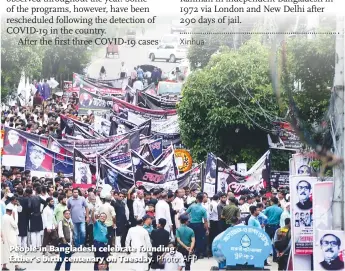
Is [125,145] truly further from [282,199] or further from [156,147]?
[282,199]

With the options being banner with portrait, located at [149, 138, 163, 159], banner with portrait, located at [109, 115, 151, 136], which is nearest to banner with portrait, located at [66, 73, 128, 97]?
banner with portrait, located at [109, 115, 151, 136]

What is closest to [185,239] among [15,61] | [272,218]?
[272,218]

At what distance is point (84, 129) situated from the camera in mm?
28938

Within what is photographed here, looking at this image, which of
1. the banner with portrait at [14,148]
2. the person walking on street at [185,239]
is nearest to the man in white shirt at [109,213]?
the person walking on street at [185,239]

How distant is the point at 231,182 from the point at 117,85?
23.5 meters

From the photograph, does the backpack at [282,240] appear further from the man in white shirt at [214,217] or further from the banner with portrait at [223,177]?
the banner with portrait at [223,177]

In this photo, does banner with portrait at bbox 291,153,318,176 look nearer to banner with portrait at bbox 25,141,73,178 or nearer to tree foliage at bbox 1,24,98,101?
tree foliage at bbox 1,24,98,101

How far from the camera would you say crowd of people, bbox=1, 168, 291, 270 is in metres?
17.7

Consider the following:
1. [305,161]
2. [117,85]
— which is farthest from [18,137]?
[117,85]

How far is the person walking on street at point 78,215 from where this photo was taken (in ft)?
65.2

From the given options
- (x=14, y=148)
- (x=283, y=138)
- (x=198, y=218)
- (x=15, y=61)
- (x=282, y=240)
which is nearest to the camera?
(x=282, y=240)

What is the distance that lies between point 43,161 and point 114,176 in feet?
6.13

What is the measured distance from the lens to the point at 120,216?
815 inches

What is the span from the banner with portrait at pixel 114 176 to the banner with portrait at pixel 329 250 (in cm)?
745
